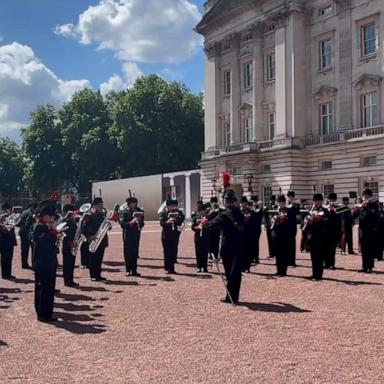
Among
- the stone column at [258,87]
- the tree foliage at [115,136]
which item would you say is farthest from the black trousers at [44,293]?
the tree foliage at [115,136]

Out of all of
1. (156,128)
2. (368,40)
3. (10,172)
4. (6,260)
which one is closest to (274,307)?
(6,260)

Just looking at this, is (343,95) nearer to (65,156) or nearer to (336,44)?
(336,44)

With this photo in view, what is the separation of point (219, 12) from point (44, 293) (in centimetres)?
4419

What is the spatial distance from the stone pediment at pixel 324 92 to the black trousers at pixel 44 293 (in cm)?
3511

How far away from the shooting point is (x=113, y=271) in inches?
561

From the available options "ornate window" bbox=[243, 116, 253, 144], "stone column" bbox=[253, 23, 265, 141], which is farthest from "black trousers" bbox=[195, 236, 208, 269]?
"ornate window" bbox=[243, 116, 253, 144]

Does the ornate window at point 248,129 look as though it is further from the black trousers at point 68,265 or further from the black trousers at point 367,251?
the black trousers at point 68,265

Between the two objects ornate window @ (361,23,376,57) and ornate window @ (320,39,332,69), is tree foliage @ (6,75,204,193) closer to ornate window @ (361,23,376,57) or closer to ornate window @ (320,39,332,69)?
ornate window @ (320,39,332,69)

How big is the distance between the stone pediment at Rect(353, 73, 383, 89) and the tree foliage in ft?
78.8

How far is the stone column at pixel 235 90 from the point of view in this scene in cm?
4772

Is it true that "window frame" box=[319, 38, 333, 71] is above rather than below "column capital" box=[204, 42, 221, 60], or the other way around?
below

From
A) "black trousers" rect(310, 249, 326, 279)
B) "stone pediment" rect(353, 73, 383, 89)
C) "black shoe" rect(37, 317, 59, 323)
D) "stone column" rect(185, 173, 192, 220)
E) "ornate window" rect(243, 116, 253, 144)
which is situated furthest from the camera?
"stone column" rect(185, 173, 192, 220)

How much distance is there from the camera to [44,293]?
8.49 m

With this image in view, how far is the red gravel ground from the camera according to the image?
5.62m
